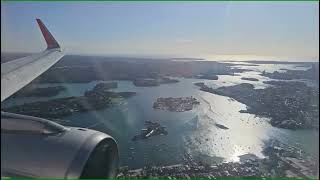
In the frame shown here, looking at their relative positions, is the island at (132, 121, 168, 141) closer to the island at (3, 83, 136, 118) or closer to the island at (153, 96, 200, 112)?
the island at (153, 96, 200, 112)

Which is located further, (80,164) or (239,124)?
(239,124)

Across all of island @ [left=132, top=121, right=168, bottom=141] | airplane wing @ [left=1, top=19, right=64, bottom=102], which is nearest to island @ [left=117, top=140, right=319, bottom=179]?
island @ [left=132, top=121, right=168, bottom=141]

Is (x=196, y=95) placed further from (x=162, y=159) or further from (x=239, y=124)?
(x=162, y=159)

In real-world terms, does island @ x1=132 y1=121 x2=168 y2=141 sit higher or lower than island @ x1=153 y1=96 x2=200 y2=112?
lower

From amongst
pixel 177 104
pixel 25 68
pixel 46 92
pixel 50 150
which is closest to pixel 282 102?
pixel 177 104

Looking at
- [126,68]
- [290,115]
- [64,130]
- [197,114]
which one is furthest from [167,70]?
[64,130]

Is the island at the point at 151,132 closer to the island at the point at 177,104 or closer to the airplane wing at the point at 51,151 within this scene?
the island at the point at 177,104

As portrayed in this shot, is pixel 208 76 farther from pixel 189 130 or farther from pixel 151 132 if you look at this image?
pixel 151 132
